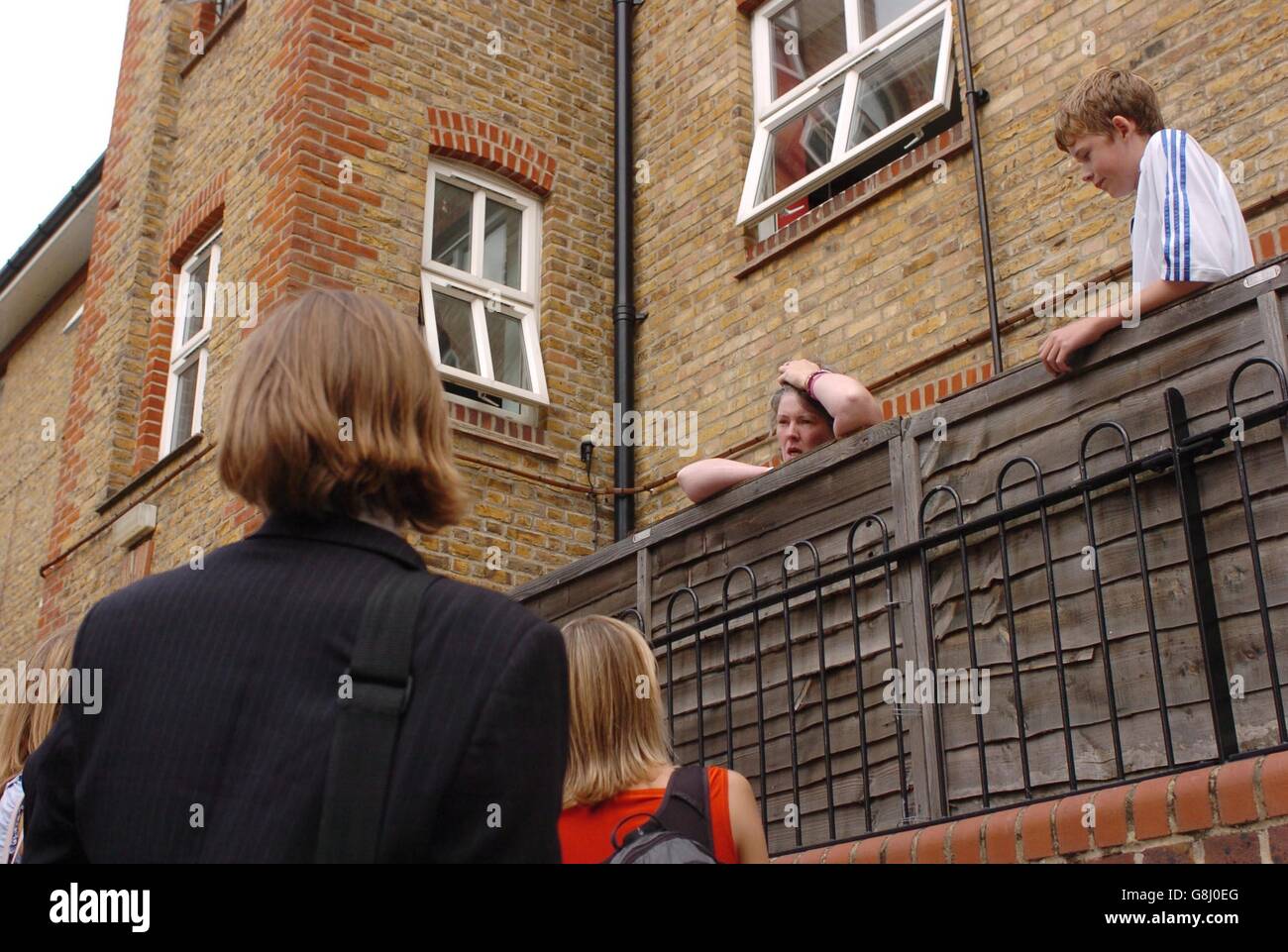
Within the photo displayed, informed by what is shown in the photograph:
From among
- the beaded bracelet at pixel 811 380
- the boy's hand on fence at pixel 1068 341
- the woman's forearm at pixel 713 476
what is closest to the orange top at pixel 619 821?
the boy's hand on fence at pixel 1068 341

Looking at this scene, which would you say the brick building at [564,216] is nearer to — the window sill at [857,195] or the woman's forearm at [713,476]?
the window sill at [857,195]

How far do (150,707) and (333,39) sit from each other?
26.4ft

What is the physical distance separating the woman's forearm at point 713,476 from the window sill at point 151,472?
433cm

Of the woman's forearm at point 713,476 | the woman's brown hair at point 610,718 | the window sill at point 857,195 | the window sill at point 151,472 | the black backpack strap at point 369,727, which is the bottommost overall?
the black backpack strap at point 369,727

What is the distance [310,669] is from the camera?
158 cm

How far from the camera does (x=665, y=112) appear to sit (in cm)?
986

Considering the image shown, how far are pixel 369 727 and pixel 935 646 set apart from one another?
335cm

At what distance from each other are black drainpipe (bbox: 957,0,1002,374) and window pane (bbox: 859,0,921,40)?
2.84 ft

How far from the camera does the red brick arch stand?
921 cm

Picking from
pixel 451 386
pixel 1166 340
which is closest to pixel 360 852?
pixel 1166 340

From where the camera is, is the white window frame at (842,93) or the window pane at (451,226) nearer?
the white window frame at (842,93)

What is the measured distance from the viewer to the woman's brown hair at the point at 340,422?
1.70 meters

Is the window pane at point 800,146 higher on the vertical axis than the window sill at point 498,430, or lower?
higher

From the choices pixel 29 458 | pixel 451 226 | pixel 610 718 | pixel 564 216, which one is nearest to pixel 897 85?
pixel 564 216
